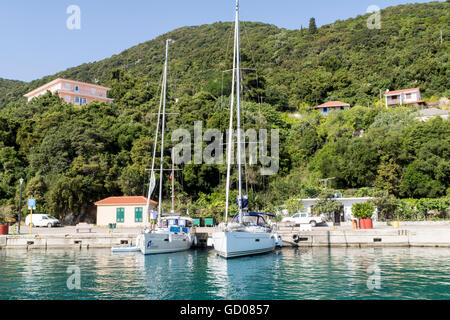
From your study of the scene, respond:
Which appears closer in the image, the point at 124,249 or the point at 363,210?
the point at 124,249

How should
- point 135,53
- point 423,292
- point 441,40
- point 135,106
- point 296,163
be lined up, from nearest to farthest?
point 423,292, point 296,163, point 135,106, point 441,40, point 135,53

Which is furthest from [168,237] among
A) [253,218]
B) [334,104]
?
[334,104]

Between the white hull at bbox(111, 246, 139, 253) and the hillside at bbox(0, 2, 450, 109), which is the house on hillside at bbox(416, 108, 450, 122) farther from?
the white hull at bbox(111, 246, 139, 253)

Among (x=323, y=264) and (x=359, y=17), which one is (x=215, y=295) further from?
(x=359, y=17)

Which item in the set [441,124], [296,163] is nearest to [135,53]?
[296,163]

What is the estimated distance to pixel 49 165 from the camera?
52.3 metres

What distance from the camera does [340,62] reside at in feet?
298

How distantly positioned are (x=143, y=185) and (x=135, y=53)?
128549 millimetres

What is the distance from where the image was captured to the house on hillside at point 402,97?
72625 millimetres

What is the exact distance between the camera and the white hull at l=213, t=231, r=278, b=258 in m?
22.9

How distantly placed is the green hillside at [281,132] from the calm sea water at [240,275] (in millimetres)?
17291
